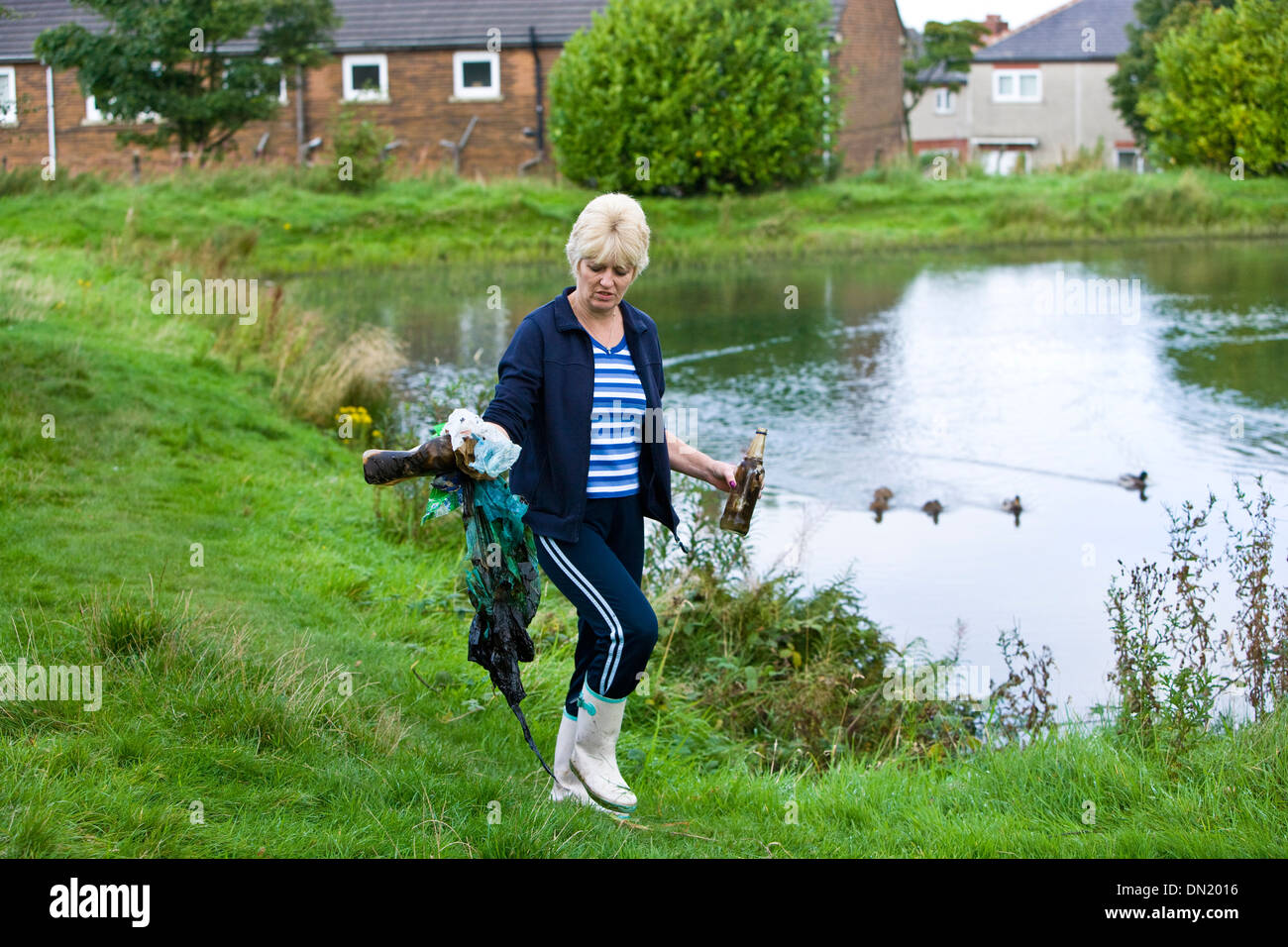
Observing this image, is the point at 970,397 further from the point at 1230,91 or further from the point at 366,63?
the point at 366,63

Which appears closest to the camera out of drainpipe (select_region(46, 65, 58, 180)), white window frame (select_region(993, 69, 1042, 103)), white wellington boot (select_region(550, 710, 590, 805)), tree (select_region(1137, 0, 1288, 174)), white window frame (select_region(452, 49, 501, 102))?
white wellington boot (select_region(550, 710, 590, 805))

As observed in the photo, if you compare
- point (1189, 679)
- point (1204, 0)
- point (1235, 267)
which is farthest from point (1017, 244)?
point (1189, 679)

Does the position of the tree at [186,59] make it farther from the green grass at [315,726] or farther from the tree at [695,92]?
the green grass at [315,726]

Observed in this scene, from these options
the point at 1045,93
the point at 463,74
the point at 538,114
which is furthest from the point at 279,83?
the point at 1045,93

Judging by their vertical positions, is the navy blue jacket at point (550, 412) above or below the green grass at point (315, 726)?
above

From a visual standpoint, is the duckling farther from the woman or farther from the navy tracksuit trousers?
the navy tracksuit trousers

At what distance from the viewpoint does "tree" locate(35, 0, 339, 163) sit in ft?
106

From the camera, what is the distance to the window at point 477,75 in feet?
132

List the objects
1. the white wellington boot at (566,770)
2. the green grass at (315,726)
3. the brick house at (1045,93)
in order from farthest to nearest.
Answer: the brick house at (1045,93)
the white wellington boot at (566,770)
the green grass at (315,726)

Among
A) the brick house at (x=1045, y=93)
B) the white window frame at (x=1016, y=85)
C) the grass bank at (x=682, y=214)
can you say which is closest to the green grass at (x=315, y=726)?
the grass bank at (x=682, y=214)

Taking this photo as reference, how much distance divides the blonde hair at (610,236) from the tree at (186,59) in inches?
1146

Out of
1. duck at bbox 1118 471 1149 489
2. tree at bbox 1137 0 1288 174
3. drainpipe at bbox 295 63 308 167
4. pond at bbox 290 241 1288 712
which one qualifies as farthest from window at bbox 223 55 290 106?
duck at bbox 1118 471 1149 489

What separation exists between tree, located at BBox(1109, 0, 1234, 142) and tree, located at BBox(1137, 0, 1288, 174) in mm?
8749

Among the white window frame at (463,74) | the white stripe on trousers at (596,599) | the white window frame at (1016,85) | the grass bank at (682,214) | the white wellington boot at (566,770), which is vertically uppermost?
the white window frame at (1016,85)
